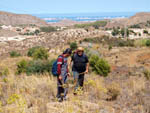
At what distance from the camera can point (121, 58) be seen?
64.4 ft

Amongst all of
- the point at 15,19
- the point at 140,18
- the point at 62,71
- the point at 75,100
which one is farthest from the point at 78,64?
the point at 15,19

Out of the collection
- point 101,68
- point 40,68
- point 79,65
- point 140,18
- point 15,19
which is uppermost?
point 140,18

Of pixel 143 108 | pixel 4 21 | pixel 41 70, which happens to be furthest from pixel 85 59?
pixel 4 21

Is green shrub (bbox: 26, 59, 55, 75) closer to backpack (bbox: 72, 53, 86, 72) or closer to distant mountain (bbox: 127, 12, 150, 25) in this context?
backpack (bbox: 72, 53, 86, 72)

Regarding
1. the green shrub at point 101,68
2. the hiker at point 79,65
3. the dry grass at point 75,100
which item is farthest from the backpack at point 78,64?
the green shrub at point 101,68

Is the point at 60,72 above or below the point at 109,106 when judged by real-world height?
above

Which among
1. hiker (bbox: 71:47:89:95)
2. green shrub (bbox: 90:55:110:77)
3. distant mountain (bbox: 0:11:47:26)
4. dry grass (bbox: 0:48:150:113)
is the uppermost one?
distant mountain (bbox: 0:11:47:26)

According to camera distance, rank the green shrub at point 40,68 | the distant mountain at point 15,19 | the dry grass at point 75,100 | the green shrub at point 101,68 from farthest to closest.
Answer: the distant mountain at point 15,19 → the green shrub at point 101,68 → the green shrub at point 40,68 → the dry grass at point 75,100

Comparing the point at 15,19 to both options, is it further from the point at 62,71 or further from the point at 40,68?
the point at 62,71

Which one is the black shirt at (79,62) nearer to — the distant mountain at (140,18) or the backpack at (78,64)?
the backpack at (78,64)

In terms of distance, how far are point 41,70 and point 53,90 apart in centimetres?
509

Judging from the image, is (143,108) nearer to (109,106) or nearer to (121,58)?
(109,106)

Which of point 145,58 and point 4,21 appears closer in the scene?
point 145,58

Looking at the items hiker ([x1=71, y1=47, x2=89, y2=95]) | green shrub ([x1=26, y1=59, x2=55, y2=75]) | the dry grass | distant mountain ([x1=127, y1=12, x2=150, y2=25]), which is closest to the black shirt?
hiker ([x1=71, y1=47, x2=89, y2=95])
